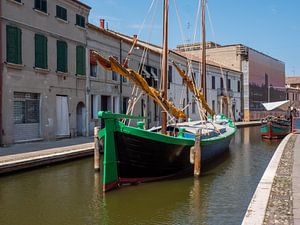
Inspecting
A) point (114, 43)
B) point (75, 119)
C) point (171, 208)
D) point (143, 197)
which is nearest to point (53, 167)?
point (143, 197)

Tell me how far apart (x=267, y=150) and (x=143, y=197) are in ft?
42.1

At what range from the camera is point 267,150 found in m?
21.2

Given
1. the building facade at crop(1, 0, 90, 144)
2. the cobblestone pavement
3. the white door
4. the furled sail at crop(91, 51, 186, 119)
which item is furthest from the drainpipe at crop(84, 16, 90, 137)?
the cobblestone pavement

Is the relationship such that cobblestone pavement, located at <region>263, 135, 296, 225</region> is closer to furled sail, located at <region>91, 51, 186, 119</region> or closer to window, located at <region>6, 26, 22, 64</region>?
→ furled sail, located at <region>91, 51, 186, 119</region>

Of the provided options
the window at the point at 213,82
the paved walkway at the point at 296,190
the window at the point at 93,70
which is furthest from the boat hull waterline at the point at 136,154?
the window at the point at 213,82

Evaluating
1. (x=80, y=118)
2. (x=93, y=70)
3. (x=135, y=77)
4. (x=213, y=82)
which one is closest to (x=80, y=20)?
(x=93, y=70)

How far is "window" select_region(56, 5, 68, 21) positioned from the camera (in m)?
20.5

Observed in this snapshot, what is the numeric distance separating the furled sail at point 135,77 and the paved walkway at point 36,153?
4146 millimetres

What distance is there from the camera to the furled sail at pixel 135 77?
12.1m

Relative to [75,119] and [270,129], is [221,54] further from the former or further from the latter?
[75,119]

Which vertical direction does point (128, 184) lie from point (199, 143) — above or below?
below

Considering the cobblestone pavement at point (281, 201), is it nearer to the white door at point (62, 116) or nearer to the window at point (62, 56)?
the white door at point (62, 116)

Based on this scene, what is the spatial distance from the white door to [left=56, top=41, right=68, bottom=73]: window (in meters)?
1.57

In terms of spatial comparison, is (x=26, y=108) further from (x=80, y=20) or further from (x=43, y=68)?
(x=80, y=20)
